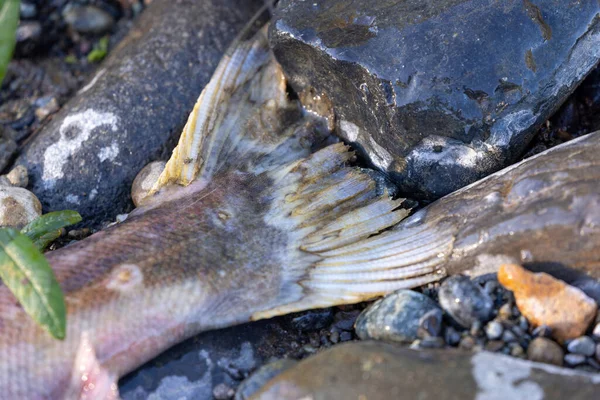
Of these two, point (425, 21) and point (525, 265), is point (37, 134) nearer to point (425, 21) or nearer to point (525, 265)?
point (425, 21)

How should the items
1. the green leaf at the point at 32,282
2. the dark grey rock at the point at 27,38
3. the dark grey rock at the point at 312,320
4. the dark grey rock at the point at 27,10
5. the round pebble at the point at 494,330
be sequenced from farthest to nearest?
1. the dark grey rock at the point at 27,10
2. the dark grey rock at the point at 27,38
3. the dark grey rock at the point at 312,320
4. the round pebble at the point at 494,330
5. the green leaf at the point at 32,282

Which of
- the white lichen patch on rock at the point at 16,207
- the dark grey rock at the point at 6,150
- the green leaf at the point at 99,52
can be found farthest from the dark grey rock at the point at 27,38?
the white lichen patch on rock at the point at 16,207

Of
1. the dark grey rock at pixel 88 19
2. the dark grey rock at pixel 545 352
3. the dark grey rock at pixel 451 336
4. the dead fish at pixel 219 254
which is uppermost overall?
the dark grey rock at pixel 88 19

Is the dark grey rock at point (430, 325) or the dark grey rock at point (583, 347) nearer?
the dark grey rock at point (583, 347)

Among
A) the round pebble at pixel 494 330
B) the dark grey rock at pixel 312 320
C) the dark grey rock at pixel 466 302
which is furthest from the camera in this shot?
the dark grey rock at pixel 312 320

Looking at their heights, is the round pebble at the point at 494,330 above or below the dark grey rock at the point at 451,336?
below

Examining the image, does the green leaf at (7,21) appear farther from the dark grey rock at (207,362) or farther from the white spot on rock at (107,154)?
the dark grey rock at (207,362)
